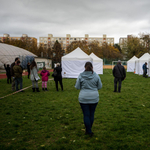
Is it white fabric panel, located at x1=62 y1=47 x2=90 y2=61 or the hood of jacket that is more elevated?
white fabric panel, located at x1=62 y1=47 x2=90 y2=61

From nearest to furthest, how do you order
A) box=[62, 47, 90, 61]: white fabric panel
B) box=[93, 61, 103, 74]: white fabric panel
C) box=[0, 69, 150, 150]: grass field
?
box=[0, 69, 150, 150]: grass field → box=[62, 47, 90, 61]: white fabric panel → box=[93, 61, 103, 74]: white fabric panel

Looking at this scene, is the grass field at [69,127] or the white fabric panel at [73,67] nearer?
the grass field at [69,127]

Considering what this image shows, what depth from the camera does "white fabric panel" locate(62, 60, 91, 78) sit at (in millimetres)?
19966

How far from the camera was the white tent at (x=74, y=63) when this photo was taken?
19.9 meters

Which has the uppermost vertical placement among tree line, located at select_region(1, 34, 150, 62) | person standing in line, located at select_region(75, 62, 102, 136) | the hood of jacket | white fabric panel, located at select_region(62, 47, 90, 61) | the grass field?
tree line, located at select_region(1, 34, 150, 62)

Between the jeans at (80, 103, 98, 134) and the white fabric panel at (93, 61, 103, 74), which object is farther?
the white fabric panel at (93, 61, 103, 74)

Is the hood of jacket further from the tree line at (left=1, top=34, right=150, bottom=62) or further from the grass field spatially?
the tree line at (left=1, top=34, right=150, bottom=62)

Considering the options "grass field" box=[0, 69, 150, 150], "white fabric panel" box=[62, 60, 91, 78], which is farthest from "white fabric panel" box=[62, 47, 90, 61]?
"grass field" box=[0, 69, 150, 150]

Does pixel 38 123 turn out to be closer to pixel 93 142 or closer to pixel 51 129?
pixel 51 129

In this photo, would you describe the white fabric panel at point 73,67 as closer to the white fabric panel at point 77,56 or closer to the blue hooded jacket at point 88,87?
the white fabric panel at point 77,56

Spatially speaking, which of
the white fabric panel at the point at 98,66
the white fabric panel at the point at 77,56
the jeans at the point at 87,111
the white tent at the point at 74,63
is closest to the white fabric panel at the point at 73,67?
the white tent at the point at 74,63

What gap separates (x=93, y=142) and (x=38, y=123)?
199 cm

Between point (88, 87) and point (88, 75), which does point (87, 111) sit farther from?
point (88, 75)

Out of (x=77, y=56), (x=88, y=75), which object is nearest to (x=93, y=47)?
(x=77, y=56)
